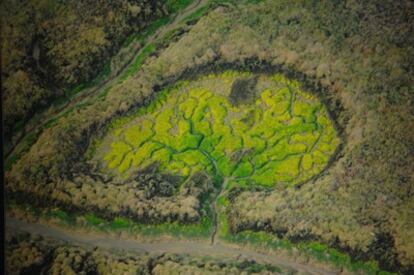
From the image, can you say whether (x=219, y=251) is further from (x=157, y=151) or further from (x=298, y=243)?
(x=157, y=151)

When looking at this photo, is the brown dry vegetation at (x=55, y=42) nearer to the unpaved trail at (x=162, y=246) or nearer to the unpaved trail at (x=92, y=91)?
the unpaved trail at (x=92, y=91)

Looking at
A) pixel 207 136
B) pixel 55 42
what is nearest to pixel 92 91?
pixel 55 42

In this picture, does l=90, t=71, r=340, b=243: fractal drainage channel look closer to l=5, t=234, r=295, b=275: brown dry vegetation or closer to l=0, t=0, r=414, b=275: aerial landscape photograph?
l=0, t=0, r=414, b=275: aerial landscape photograph

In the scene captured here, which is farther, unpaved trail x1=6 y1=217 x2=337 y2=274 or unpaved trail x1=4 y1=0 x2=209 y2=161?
unpaved trail x1=4 y1=0 x2=209 y2=161

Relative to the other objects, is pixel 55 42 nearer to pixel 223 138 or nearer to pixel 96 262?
pixel 223 138

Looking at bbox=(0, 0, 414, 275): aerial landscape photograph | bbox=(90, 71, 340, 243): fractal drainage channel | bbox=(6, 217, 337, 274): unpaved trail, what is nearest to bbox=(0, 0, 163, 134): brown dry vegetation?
bbox=(0, 0, 414, 275): aerial landscape photograph

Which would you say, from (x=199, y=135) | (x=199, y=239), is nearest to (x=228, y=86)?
(x=199, y=135)

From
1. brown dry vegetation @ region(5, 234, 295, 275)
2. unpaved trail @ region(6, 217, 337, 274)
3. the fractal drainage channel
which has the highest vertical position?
the fractal drainage channel
